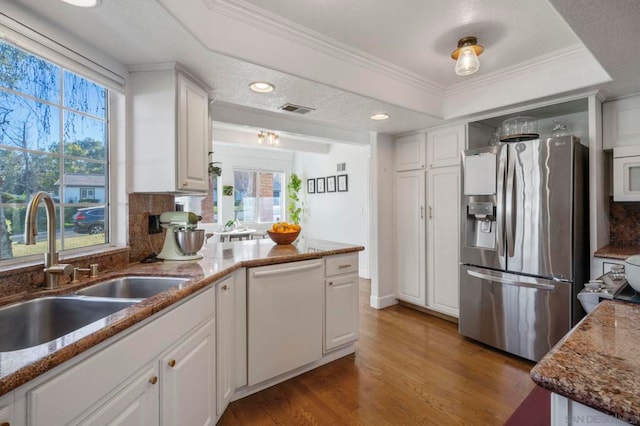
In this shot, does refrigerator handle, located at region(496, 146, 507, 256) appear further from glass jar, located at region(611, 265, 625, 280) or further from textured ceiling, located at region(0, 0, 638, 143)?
glass jar, located at region(611, 265, 625, 280)

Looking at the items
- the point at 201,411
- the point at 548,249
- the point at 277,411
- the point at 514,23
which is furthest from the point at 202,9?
the point at 548,249

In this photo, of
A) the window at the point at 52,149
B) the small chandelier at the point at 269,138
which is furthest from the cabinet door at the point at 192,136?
the small chandelier at the point at 269,138

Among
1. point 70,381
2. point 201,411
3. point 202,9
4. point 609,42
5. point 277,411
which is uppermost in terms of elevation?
point 202,9

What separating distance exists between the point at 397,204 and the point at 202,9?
2.86 m

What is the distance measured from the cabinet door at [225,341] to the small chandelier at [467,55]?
202cm

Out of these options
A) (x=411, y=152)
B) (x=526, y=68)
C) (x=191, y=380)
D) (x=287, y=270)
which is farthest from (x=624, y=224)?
(x=191, y=380)

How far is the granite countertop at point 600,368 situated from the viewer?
583mm

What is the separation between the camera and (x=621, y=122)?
94.7 inches

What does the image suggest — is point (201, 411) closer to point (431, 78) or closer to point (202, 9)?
point (202, 9)

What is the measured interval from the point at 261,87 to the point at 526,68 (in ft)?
6.89

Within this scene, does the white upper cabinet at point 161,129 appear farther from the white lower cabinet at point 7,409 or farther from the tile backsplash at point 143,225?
the white lower cabinet at point 7,409

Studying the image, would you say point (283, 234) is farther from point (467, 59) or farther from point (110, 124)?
point (467, 59)

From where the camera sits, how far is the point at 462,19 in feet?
6.07

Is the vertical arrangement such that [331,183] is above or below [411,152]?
below
